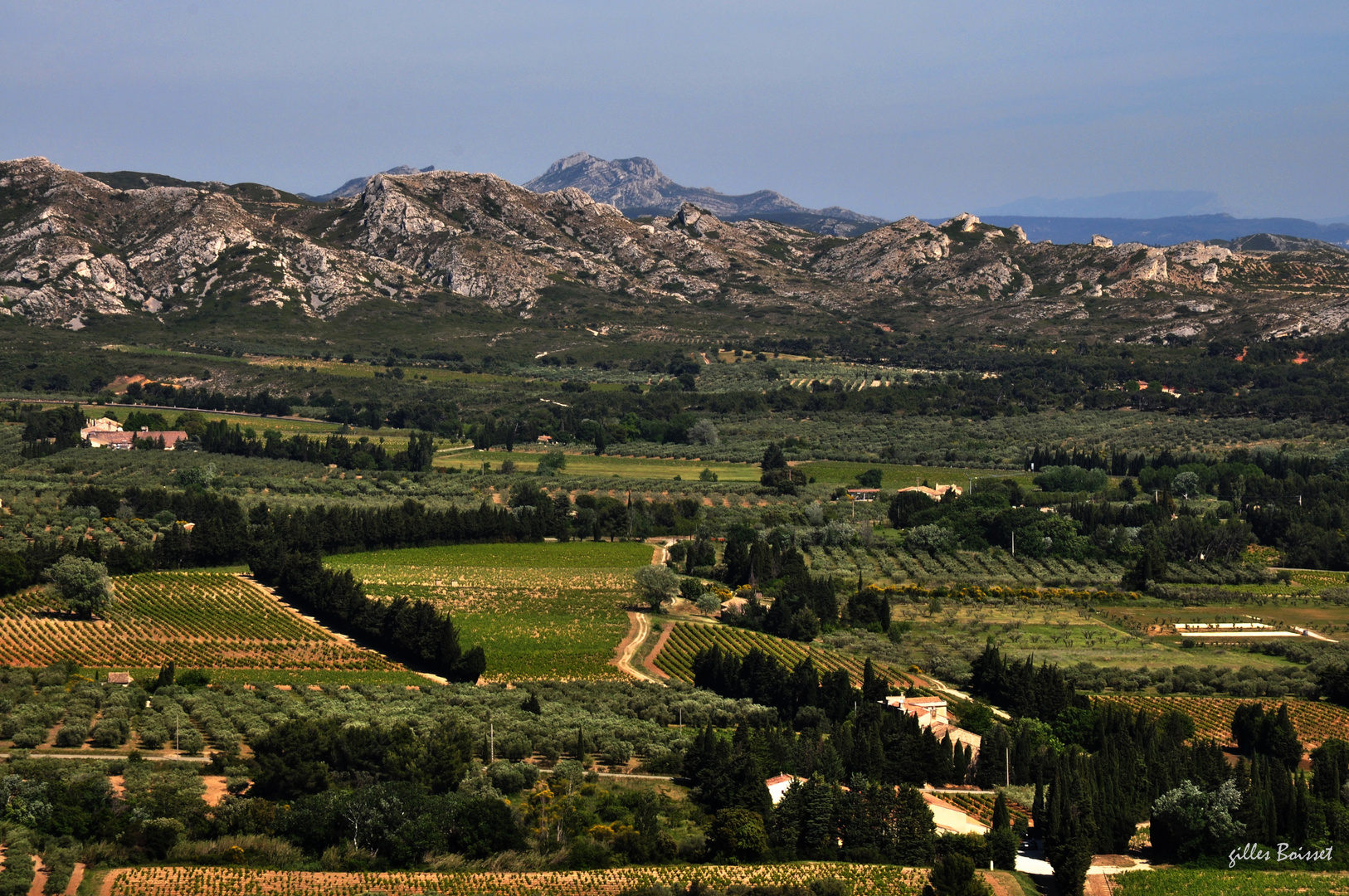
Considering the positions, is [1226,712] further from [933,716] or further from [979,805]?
[979,805]

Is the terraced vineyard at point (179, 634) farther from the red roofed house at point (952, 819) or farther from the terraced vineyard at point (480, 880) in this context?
the red roofed house at point (952, 819)

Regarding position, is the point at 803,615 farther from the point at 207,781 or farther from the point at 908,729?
the point at 207,781

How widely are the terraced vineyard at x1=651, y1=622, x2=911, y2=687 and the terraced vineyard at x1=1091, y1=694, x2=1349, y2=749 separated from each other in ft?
37.0

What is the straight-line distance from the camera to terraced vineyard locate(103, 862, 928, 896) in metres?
43.3

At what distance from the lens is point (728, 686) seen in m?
67.2

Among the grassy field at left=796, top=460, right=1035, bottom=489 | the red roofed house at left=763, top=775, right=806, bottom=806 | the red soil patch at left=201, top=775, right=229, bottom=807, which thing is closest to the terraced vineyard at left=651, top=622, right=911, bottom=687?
the red roofed house at left=763, top=775, right=806, bottom=806

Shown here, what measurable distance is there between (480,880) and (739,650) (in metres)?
31.3

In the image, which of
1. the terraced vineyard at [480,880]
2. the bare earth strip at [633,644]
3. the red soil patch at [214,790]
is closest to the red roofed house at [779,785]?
the terraced vineyard at [480,880]

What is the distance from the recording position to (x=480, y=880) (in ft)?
147

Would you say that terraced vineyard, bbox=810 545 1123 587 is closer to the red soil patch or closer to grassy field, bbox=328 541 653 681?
grassy field, bbox=328 541 653 681

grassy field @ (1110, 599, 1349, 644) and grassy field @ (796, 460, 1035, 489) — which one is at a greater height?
grassy field @ (796, 460, 1035, 489)

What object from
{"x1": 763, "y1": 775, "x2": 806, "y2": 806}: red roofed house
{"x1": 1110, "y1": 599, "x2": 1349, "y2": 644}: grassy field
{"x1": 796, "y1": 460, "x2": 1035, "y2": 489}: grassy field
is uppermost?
{"x1": 796, "y1": 460, "x2": 1035, "y2": 489}: grassy field

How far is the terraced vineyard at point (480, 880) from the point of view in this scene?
43.3 meters

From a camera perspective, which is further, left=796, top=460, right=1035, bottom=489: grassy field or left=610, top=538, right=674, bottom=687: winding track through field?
left=796, top=460, right=1035, bottom=489: grassy field
